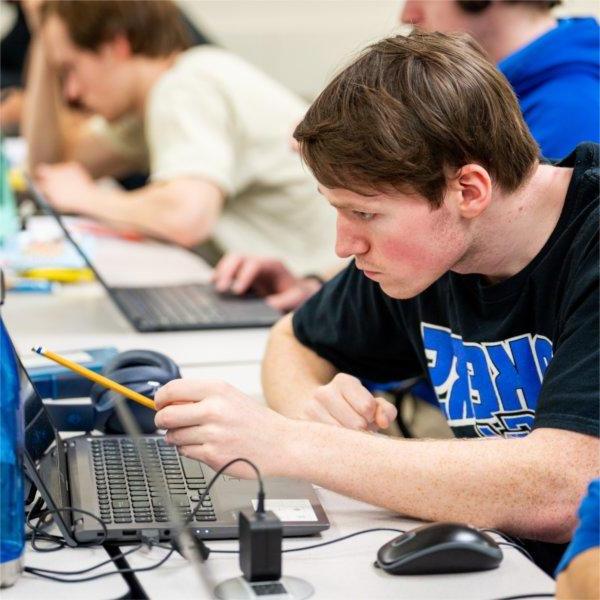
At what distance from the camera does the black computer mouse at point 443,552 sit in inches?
41.7

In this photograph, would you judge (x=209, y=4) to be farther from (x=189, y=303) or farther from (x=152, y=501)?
(x=152, y=501)

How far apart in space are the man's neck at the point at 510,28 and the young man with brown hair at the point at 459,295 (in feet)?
2.50

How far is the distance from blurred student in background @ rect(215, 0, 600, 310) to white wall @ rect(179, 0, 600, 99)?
9.76 ft

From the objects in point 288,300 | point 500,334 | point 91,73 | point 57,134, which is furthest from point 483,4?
point 57,134

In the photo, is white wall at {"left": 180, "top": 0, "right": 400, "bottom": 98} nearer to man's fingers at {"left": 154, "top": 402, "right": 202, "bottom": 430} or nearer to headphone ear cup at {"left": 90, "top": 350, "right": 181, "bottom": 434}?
headphone ear cup at {"left": 90, "top": 350, "right": 181, "bottom": 434}

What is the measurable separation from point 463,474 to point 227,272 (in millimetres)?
1226

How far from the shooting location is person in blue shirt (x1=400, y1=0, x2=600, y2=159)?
1897 millimetres

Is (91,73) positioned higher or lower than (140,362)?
higher

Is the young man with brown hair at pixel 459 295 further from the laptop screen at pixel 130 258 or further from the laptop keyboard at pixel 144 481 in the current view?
the laptop screen at pixel 130 258

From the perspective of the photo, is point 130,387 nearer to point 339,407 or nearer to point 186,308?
point 339,407

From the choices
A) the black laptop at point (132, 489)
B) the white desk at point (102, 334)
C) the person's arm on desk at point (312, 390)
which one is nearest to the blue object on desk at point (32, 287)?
the white desk at point (102, 334)

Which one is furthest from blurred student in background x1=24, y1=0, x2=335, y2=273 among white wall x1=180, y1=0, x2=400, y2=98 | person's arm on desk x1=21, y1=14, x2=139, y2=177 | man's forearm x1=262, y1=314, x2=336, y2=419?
white wall x1=180, y1=0, x2=400, y2=98

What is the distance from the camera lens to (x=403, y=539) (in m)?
1.09

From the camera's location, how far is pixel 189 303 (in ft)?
7.30
